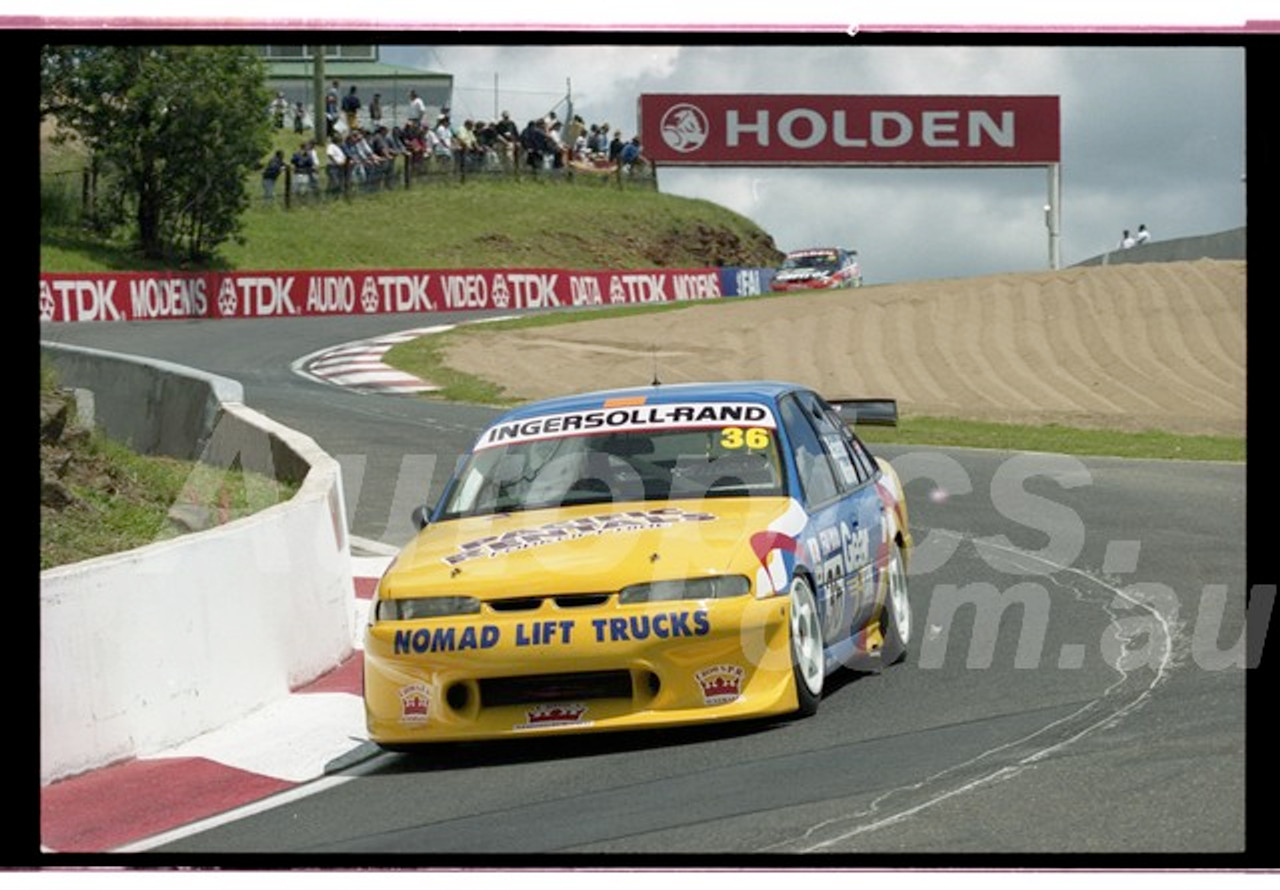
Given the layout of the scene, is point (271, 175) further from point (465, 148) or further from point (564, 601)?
point (564, 601)

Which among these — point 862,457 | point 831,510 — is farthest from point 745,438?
point 862,457

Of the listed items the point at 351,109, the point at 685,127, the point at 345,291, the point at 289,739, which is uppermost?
the point at 685,127

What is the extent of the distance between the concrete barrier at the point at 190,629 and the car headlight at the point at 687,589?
5.59 ft

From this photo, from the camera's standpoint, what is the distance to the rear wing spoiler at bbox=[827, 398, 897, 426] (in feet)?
31.9

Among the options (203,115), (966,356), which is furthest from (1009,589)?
(203,115)

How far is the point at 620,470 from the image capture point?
8.77 m

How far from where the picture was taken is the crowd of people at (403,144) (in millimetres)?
39969

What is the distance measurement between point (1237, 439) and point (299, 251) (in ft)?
81.2

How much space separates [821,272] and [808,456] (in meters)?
38.7

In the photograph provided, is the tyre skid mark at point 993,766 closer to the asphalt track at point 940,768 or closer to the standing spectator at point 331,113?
the asphalt track at point 940,768

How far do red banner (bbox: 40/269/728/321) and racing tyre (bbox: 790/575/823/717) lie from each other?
93.4 ft
